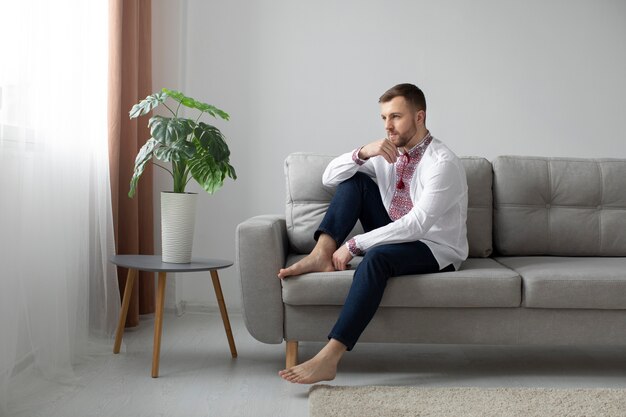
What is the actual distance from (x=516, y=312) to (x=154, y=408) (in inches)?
51.3

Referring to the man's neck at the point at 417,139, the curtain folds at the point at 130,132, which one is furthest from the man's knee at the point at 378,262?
the curtain folds at the point at 130,132

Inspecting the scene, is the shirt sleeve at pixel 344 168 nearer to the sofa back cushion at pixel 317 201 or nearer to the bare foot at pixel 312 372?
the sofa back cushion at pixel 317 201

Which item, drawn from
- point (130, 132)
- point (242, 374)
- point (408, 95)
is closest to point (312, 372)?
point (242, 374)

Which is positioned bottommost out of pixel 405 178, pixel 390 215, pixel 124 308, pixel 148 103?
pixel 124 308

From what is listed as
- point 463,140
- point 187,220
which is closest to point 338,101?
point 463,140

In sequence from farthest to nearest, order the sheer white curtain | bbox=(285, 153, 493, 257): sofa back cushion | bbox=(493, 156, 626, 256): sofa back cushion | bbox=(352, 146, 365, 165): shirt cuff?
bbox=(493, 156, 626, 256): sofa back cushion → bbox=(285, 153, 493, 257): sofa back cushion → bbox=(352, 146, 365, 165): shirt cuff → the sheer white curtain

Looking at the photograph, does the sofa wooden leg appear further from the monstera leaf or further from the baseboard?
the baseboard

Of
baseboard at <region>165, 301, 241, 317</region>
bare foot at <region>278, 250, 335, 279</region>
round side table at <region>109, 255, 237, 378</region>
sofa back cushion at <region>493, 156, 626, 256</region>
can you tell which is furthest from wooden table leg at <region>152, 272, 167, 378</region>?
sofa back cushion at <region>493, 156, 626, 256</region>

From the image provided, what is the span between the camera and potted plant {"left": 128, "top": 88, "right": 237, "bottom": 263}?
2689mm

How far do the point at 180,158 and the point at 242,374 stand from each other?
837 mm

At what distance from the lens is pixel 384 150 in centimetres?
270

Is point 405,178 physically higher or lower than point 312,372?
higher

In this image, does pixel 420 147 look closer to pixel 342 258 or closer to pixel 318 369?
pixel 342 258

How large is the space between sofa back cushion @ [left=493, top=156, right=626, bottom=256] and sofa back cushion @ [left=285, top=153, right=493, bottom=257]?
0.08m
